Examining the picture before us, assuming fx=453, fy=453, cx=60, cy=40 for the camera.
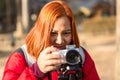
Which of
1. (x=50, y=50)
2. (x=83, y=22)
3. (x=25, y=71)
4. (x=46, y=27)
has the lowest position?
(x=83, y=22)

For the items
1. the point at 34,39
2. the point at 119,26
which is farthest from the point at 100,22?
the point at 34,39

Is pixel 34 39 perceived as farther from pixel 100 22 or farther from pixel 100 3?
pixel 100 3

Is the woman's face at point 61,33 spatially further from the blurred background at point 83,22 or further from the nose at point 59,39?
the blurred background at point 83,22

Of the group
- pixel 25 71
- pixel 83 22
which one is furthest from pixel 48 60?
pixel 83 22

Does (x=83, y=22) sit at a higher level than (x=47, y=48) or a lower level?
lower

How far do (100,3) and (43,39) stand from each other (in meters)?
39.2

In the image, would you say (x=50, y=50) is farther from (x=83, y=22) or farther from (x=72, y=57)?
(x=83, y=22)

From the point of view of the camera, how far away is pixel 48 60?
87.2 inches

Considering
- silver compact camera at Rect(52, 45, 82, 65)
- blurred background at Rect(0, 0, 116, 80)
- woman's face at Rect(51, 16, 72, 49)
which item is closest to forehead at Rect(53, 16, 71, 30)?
woman's face at Rect(51, 16, 72, 49)

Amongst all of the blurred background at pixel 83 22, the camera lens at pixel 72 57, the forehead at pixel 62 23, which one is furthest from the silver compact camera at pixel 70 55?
the blurred background at pixel 83 22

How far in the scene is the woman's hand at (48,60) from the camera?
2201 mm

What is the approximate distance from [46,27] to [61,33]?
0.28 feet

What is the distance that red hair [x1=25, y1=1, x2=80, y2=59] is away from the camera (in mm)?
2332

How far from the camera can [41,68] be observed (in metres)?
2.26
